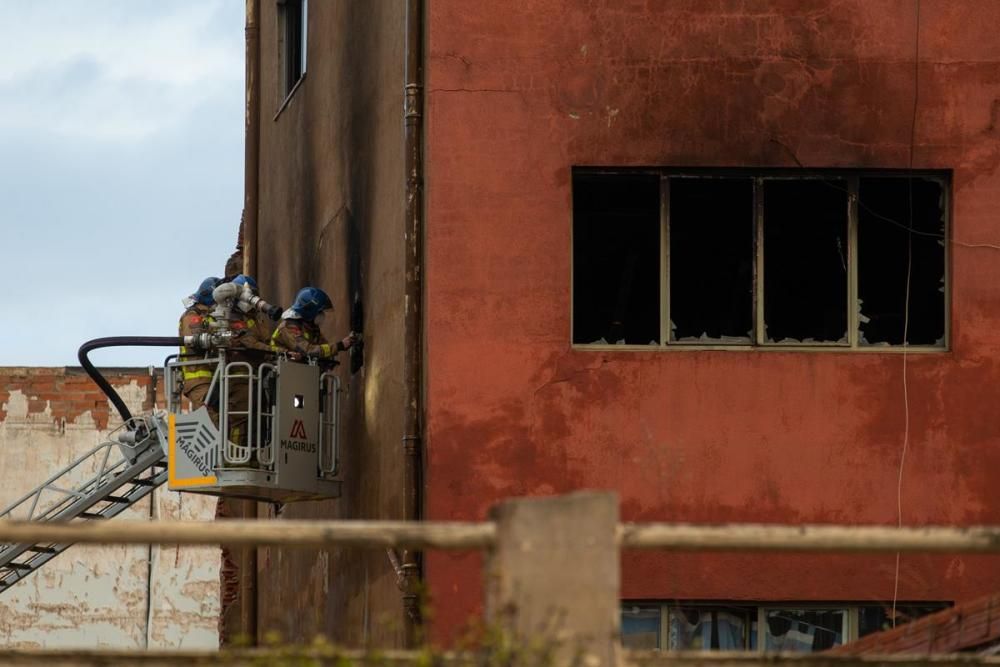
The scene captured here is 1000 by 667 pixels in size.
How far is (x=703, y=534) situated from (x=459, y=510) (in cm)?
847

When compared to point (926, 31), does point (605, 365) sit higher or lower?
lower

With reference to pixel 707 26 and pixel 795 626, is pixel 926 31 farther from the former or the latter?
pixel 795 626

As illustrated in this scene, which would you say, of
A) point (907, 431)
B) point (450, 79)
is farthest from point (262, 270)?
point (907, 431)

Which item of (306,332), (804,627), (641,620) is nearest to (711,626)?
(641,620)

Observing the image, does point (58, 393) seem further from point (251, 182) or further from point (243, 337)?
point (243, 337)

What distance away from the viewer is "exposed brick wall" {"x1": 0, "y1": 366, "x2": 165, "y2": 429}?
118 ft

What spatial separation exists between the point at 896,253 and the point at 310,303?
16.3ft

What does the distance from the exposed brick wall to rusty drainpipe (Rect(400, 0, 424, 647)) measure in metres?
20.5

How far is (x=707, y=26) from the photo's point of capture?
15906 millimetres

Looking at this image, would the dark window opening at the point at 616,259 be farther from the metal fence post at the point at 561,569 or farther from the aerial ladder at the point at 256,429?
the metal fence post at the point at 561,569

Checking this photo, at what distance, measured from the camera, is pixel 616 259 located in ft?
52.3

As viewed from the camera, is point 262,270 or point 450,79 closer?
point 450,79

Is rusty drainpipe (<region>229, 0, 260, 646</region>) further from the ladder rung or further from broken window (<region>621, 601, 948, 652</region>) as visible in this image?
broken window (<region>621, 601, 948, 652</region>)

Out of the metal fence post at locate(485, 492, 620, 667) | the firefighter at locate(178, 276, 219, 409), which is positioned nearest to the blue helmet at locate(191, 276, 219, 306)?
the firefighter at locate(178, 276, 219, 409)
